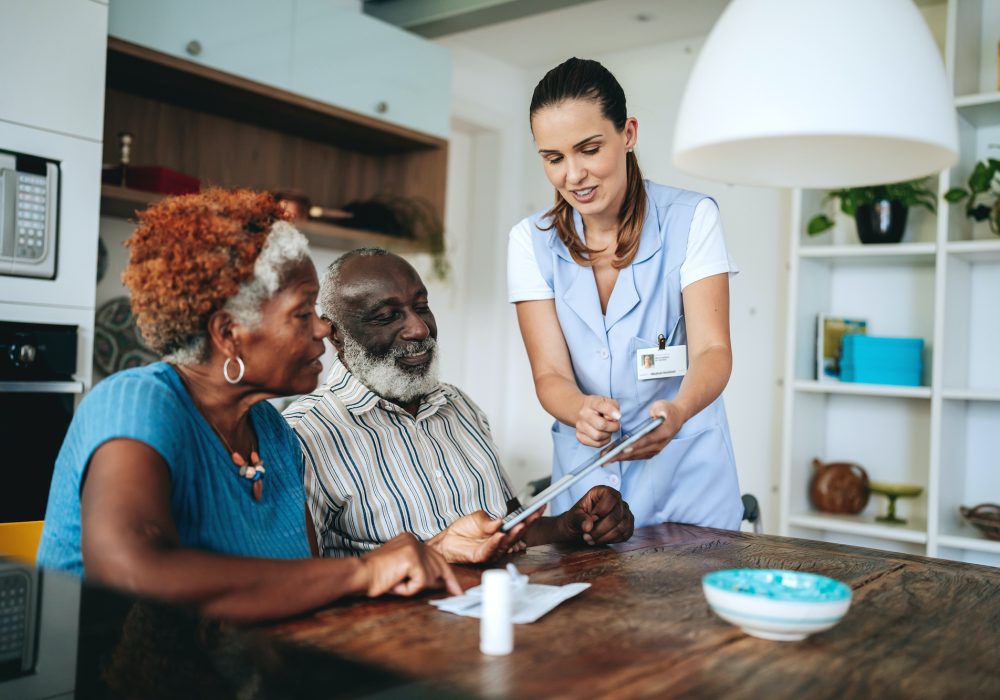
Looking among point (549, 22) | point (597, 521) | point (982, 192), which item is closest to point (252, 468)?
point (597, 521)

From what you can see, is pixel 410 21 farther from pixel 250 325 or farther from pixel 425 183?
pixel 250 325

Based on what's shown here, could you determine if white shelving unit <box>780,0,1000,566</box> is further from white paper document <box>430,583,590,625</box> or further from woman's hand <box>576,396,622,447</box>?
white paper document <box>430,583,590,625</box>

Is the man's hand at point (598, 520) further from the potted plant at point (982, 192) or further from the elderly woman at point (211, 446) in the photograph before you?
the potted plant at point (982, 192)

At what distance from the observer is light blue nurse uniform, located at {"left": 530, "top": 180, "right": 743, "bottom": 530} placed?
206 centimetres

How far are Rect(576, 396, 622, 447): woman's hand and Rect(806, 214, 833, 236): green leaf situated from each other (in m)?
2.22

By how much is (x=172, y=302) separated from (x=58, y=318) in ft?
4.77

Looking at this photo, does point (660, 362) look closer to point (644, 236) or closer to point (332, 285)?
point (644, 236)

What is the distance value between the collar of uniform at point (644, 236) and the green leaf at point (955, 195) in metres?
1.69

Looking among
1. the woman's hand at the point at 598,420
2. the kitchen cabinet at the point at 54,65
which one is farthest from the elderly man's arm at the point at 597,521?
the kitchen cabinet at the point at 54,65

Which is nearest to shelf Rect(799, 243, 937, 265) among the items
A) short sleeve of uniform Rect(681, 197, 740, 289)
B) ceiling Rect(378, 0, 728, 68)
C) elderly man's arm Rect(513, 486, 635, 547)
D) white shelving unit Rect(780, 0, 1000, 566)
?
white shelving unit Rect(780, 0, 1000, 566)

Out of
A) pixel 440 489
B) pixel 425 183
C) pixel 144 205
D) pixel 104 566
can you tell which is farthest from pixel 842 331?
pixel 104 566

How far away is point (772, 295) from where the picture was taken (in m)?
4.26

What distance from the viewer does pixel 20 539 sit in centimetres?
156

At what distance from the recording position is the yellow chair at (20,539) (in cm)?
154
